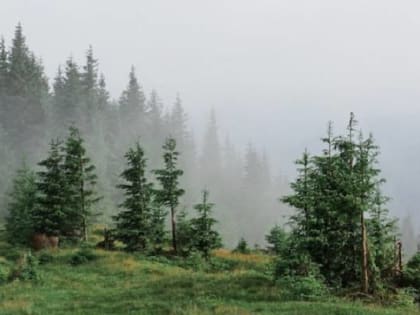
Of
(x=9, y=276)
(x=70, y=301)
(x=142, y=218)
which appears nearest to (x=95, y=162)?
(x=142, y=218)

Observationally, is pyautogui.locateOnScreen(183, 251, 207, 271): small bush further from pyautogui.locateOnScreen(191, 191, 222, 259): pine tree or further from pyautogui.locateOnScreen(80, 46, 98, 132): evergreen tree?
pyautogui.locateOnScreen(80, 46, 98, 132): evergreen tree

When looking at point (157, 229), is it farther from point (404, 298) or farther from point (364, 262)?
point (404, 298)

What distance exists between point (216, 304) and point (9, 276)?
12778 mm

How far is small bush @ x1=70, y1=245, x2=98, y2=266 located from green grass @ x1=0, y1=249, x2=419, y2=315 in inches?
23.7

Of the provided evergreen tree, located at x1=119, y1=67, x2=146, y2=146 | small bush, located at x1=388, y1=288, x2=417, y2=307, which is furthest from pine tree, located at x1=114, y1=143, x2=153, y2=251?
evergreen tree, located at x1=119, y1=67, x2=146, y2=146

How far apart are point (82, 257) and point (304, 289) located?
645 inches

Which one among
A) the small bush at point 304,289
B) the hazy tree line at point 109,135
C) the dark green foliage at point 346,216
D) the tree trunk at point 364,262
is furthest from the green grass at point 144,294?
the hazy tree line at point 109,135

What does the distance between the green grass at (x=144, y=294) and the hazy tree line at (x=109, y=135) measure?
133 feet

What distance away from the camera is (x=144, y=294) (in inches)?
905

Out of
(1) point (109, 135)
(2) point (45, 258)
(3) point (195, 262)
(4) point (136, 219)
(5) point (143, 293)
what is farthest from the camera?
(1) point (109, 135)

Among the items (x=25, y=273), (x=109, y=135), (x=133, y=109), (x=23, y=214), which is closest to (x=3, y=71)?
(x=109, y=135)

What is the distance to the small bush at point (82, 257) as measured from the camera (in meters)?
32.6

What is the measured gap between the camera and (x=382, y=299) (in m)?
22.1

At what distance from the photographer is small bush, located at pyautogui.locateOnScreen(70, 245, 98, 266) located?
32.6 metres
